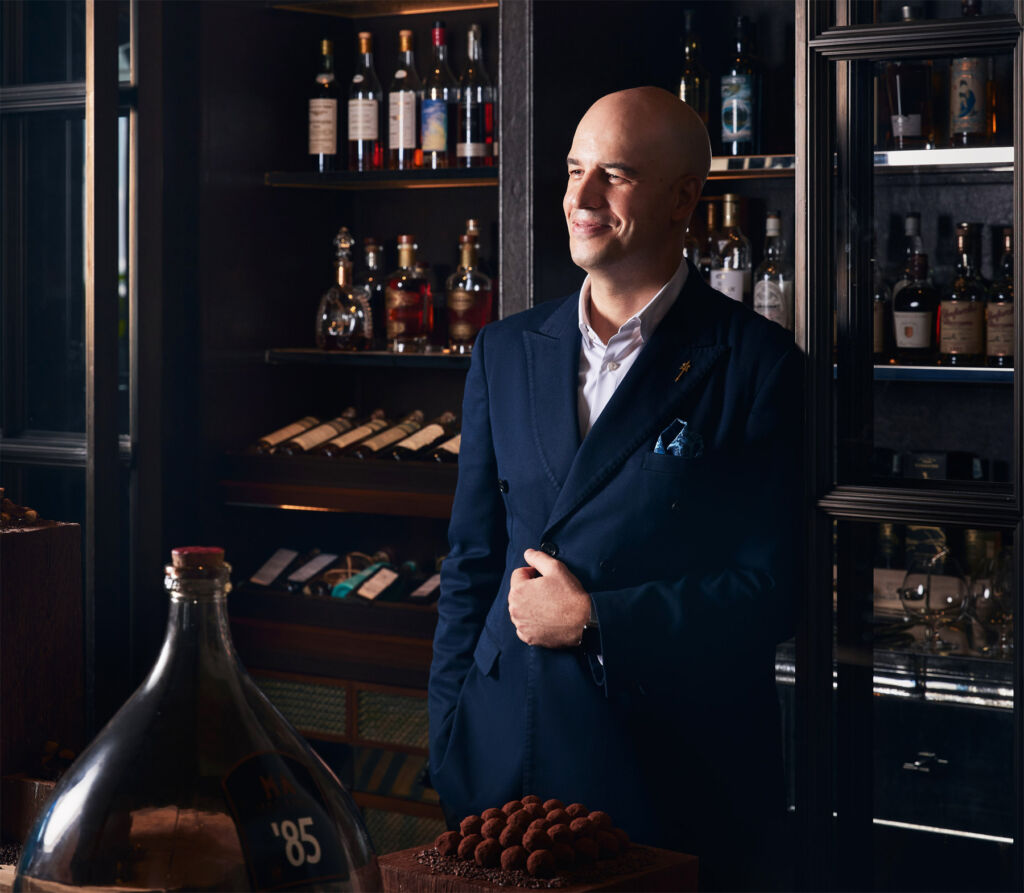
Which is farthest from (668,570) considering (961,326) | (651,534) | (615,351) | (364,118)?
(364,118)

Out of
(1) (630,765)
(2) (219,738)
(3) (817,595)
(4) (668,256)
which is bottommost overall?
(1) (630,765)

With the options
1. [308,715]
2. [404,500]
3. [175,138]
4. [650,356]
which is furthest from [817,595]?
[175,138]

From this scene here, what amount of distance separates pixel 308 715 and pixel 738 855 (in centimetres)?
168

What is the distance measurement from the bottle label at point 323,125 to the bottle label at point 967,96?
180cm

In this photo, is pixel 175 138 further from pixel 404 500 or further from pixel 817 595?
pixel 817 595

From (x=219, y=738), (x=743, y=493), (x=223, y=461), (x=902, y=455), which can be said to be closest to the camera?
(x=219, y=738)

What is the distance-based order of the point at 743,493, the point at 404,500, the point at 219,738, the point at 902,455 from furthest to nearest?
1. the point at 404,500
2. the point at 902,455
3. the point at 743,493
4. the point at 219,738

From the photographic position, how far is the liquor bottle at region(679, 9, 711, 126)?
9.91 ft

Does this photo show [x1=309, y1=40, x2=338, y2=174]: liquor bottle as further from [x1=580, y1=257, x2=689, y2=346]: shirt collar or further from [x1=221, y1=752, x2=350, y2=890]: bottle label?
[x1=221, y1=752, x2=350, y2=890]: bottle label

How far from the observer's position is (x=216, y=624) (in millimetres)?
731

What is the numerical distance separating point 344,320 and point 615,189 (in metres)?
1.75

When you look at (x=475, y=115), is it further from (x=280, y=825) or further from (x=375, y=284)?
(x=280, y=825)

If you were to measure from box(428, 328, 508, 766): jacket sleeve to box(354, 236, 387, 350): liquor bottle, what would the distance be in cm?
156

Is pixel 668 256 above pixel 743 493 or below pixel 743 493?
above
